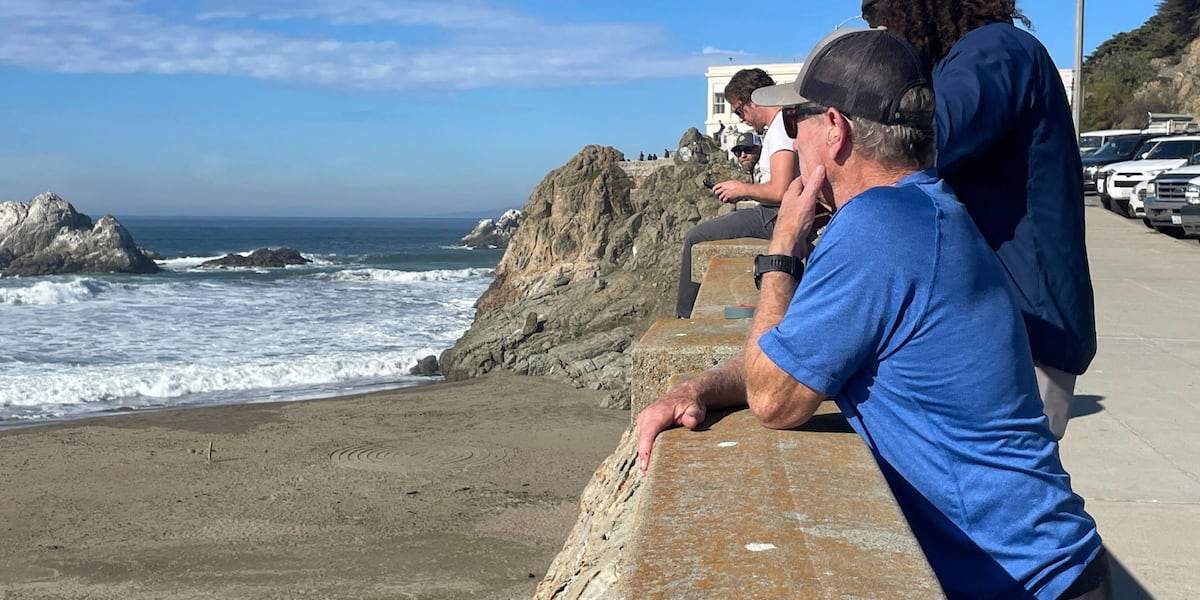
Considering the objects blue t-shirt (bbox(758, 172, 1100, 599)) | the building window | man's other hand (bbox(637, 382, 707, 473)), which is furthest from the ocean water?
the building window

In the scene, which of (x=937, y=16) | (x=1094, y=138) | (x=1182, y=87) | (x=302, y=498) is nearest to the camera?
(x=937, y=16)

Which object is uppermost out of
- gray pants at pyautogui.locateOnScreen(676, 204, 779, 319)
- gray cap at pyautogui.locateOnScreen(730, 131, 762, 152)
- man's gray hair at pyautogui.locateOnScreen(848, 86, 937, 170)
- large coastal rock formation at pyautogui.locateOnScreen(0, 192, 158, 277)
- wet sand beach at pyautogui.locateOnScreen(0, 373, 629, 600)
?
gray cap at pyautogui.locateOnScreen(730, 131, 762, 152)

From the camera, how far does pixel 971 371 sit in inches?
81.4

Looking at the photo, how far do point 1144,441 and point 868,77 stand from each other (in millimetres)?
4775

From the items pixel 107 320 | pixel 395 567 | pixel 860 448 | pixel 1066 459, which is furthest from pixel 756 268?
pixel 107 320

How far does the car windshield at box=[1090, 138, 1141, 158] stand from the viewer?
3094 centimetres

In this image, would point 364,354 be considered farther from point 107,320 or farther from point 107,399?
point 107,320

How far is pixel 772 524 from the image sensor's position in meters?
1.87

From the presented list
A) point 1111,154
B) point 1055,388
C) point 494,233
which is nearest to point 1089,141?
point 1111,154

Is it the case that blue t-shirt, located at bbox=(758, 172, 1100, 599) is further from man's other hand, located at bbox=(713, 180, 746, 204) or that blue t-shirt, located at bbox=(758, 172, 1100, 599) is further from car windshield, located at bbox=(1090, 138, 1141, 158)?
car windshield, located at bbox=(1090, 138, 1141, 158)

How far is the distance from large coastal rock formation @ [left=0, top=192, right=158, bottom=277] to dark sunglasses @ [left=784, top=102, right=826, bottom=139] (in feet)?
207

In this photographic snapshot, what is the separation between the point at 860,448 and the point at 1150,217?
20.8 meters

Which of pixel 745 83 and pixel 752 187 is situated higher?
pixel 745 83

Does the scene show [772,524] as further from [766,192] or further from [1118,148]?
[1118,148]
